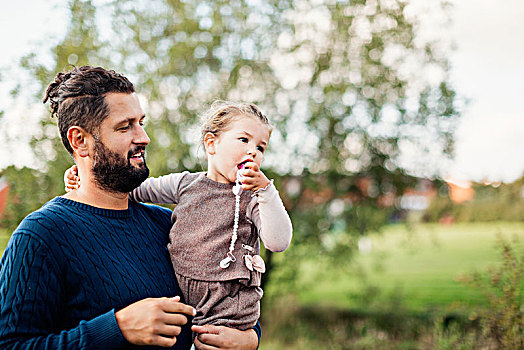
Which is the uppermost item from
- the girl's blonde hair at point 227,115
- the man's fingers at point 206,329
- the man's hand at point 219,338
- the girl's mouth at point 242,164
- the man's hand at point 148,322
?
the girl's blonde hair at point 227,115

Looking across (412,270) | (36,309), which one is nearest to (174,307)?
(36,309)

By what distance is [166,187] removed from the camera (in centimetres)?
213

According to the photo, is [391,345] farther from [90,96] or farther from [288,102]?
[90,96]

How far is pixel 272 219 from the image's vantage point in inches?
72.4

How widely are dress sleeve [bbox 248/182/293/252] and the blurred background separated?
15.0 ft

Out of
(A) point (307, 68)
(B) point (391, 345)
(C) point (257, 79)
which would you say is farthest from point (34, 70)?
(B) point (391, 345)

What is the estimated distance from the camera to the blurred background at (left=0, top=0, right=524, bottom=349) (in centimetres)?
625

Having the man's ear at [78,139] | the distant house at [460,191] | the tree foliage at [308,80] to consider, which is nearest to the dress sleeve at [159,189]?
the man's ear at [78,139]

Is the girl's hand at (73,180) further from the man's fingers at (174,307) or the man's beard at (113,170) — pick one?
the man's fingers at (174,307)

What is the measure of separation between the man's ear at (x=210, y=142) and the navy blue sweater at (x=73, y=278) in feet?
1.44

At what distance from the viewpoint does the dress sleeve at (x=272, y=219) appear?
6.02ft

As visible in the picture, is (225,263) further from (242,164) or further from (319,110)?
(319,110)

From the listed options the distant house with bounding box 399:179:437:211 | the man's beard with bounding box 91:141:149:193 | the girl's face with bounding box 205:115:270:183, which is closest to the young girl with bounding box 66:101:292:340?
the girl's face with bounding box 205:115:270:183

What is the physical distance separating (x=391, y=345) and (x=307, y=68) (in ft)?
12.6
